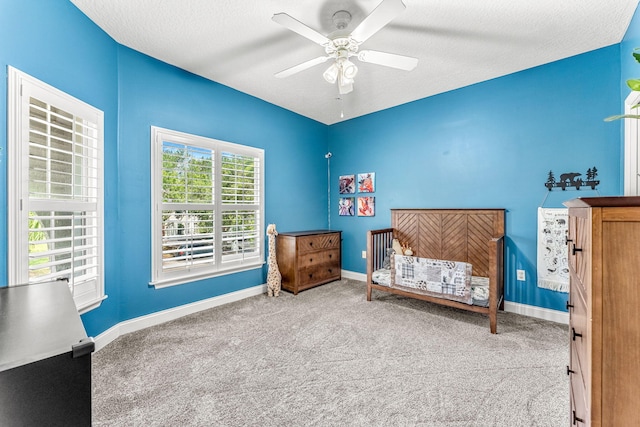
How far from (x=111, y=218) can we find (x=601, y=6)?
4.16 meters

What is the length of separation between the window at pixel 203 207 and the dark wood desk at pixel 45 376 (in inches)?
82.1

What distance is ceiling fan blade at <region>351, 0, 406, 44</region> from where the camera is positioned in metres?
1.50

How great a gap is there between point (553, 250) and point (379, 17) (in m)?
2.75

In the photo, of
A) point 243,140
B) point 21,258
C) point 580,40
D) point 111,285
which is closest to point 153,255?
point 111,285

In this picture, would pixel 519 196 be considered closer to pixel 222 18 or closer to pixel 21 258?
pixel 222 18

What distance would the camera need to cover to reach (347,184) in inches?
179

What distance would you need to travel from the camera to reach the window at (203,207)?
Answer: 2758 millimetres

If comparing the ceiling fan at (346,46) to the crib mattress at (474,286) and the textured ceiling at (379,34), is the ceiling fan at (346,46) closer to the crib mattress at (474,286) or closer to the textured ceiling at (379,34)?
the textured ceiling at (379,34)

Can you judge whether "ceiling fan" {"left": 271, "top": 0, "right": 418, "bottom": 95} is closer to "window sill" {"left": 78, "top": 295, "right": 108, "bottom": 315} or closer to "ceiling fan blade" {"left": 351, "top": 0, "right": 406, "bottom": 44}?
"ceiling fan blade" {"left": 351, "top": 0, "right": 406, "bottom": 44}

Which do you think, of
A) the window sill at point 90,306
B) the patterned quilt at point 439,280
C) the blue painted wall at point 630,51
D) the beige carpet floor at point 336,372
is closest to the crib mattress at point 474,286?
the patterned quilt at point 439,280

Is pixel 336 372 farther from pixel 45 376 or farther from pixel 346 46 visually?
pixel 346 46

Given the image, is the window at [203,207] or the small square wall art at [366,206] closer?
the window at [203,207]

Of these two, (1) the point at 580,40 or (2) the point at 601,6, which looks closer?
(2) the point at 601,6

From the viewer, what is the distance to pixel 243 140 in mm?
3488
